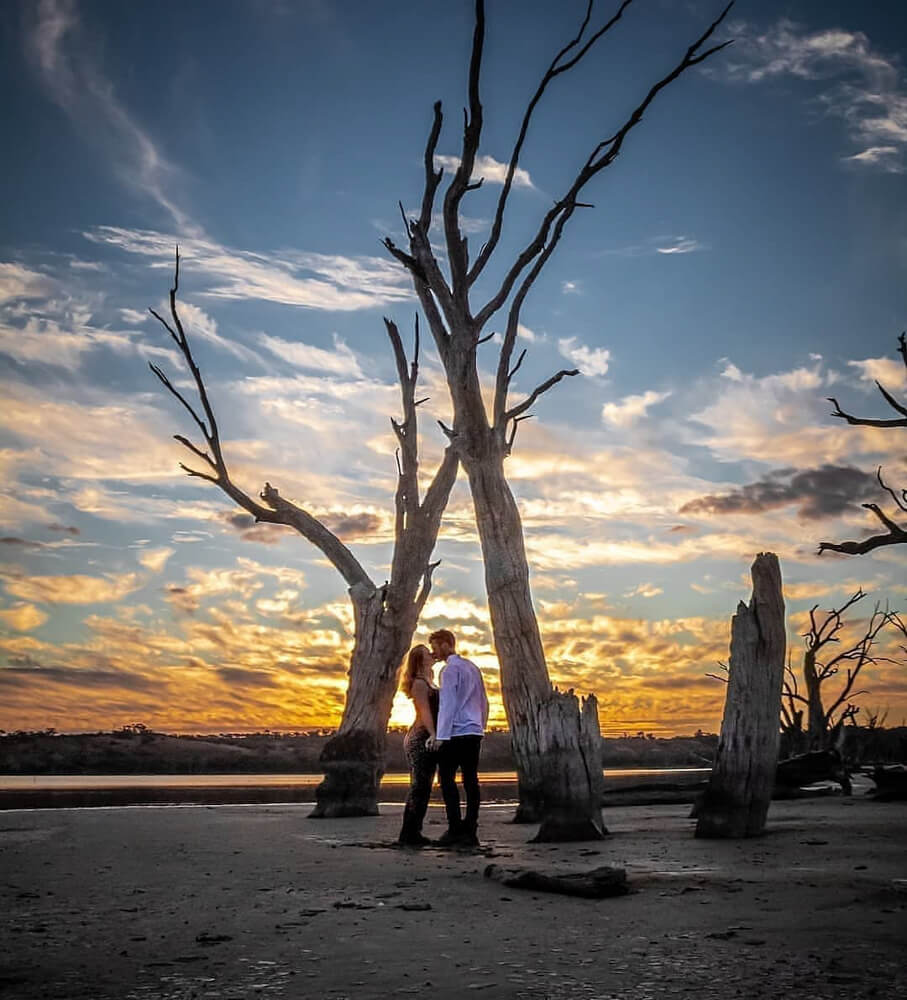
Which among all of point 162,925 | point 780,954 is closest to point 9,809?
point 162,925

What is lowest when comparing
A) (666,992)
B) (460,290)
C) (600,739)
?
(666,992)

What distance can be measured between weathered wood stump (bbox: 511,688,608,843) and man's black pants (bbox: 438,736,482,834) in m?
0.96

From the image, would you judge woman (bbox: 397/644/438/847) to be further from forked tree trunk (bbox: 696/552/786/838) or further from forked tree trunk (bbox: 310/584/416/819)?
forked tree trunk (bbox: 310/584/416/819)

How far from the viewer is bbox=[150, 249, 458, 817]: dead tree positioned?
49.7 feet

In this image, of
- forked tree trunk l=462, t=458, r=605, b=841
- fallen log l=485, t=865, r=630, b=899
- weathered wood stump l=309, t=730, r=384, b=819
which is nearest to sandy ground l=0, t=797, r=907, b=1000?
fallen log l=485, t=865, r=630, b=899

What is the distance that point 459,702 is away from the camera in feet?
31.8

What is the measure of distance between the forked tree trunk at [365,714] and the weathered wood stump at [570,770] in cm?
471

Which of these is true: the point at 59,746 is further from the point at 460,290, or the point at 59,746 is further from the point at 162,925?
the point at 162,925

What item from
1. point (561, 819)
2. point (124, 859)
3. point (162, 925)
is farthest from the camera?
point (561, 819)

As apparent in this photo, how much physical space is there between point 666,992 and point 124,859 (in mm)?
6117

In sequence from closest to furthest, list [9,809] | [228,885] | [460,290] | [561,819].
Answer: [228,885] < [561,819] < [460,290] < [9,809]

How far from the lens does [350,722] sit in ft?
50.7

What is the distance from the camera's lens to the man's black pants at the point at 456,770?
9719mm

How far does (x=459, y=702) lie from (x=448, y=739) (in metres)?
0.35
